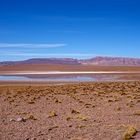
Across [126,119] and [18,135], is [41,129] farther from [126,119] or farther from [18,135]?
[126,119]

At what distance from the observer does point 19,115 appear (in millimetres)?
14570

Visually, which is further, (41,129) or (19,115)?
(19,115)

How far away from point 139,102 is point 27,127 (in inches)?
358

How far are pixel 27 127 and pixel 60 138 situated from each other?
2046 mm

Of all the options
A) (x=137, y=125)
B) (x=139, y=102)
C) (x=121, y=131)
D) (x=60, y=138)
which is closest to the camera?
(x=60, y=138)

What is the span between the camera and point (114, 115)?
1406 centimetres

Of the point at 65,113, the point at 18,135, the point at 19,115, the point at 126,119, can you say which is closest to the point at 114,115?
the point at 126,119

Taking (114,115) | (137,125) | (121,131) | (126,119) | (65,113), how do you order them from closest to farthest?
(121,131)
(137,125)
(126,119)
(114,115)
(65,113)

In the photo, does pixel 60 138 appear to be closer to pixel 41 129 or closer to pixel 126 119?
pixel 41 129

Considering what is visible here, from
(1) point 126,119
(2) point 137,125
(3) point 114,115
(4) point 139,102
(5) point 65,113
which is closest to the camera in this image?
(2) point 137,125

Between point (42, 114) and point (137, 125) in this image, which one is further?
point (42, 114)

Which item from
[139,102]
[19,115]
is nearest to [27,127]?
[19,115]

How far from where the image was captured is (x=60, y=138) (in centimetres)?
975

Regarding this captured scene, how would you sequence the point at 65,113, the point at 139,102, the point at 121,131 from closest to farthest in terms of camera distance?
the point at 121,131 < the point at 65,113 < the point at 139,102
